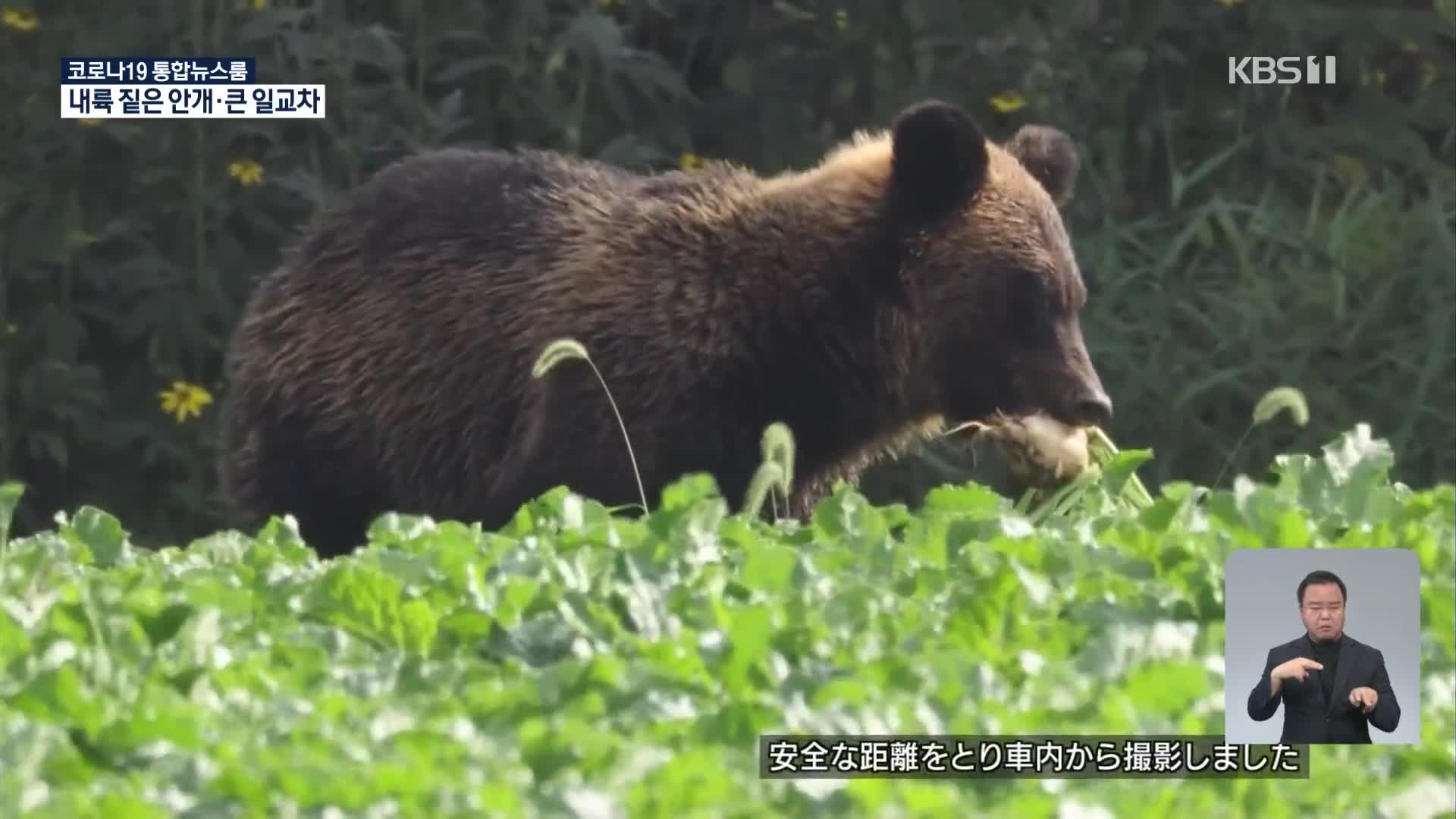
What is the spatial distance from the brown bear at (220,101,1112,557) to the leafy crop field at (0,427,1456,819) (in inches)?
67.7

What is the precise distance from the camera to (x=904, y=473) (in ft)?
26.7

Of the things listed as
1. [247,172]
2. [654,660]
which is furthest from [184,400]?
[654,660]

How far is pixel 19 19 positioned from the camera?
25.8 ft

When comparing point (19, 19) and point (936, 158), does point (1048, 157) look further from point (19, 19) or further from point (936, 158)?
point (19, 19)

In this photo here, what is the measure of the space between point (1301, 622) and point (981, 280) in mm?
2906

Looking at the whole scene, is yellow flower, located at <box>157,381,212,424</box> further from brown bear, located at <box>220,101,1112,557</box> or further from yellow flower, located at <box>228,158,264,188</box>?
brown bear, located at <box>220,101,1112,557</box>

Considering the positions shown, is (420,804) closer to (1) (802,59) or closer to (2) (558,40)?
(2) (558,40)

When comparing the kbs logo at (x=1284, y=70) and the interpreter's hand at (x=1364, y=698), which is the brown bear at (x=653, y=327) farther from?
the interpreter's hand at (x=1364, y=698)

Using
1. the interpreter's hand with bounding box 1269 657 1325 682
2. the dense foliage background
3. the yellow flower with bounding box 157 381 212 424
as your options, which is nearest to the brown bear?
the dense foliage background

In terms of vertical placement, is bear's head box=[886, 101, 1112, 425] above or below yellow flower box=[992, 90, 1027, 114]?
below

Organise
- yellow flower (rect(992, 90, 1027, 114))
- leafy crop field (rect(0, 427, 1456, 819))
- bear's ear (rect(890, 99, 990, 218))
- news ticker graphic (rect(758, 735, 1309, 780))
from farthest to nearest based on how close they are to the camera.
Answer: yellow flower (rect(992, 90, 1027, 114)), bear's ear (rect(890, 99, 990, 218)), news ticker graphic (rect(758, 735, 1309, 780)), leafy crop field (rect(0, 427, 1456, 819))

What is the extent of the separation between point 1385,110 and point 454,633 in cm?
586

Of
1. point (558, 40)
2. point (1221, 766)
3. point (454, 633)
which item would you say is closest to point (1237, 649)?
point (1221, 766)

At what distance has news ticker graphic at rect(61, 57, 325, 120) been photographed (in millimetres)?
6141
